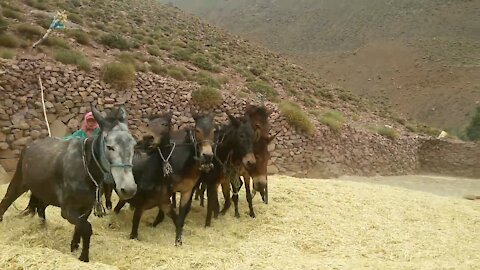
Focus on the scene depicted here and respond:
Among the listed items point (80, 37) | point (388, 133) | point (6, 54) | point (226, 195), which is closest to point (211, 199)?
point (226, 195)

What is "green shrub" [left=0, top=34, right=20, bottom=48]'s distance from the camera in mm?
15930

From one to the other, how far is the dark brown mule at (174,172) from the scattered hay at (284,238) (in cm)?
38

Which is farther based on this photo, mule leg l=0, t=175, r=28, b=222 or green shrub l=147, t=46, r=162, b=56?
green shrub l=147, t=46, r=162, b=56

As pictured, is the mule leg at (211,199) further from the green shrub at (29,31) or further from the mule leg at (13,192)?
the green shrub at (29,31)

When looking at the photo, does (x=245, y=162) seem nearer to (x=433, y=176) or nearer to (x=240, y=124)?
(x=240, y=124)

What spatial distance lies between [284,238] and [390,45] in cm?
5899

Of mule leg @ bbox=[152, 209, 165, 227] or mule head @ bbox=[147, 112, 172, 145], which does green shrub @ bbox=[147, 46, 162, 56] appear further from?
mule leg @ bbox=[152, 209, 165, 227]

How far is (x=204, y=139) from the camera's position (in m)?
6.91

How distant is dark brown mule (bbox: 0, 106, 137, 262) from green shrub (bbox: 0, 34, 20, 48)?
1168 centimetres

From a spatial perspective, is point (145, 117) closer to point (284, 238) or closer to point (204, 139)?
point (204, 139)

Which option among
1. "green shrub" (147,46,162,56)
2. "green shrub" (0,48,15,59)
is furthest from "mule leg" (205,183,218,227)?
"green shrub" (147,46,162,56)

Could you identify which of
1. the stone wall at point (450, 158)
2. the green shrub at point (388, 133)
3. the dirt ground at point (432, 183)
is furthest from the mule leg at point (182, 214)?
the stone wall at point (450, 158)

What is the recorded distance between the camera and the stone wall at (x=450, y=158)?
913 inches

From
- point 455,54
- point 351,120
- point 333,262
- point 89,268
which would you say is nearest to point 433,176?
point 351,120
